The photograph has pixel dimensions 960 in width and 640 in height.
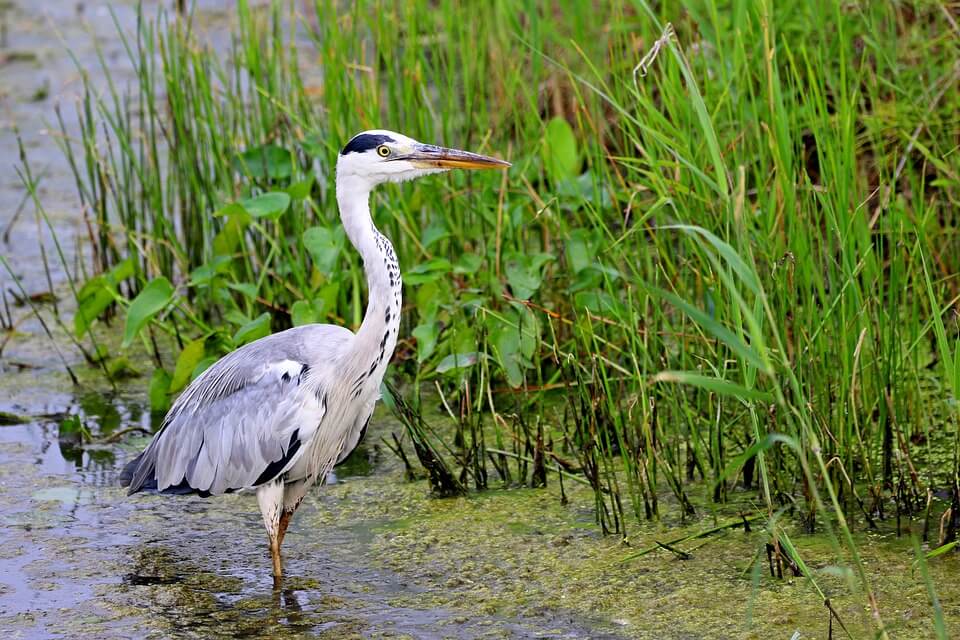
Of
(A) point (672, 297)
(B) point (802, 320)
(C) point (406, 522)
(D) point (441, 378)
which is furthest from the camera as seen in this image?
(D) point (441, 378)

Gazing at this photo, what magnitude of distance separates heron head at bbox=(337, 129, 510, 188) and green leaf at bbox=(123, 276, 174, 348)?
1.05m

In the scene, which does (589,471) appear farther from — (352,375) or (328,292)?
(328,292)

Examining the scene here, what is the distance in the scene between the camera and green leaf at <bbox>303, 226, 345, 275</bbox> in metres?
4.22

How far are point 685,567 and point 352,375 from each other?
103 cm

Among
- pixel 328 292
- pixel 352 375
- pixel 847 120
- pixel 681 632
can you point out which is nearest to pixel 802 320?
pixel 847 120

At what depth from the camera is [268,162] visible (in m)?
4.74

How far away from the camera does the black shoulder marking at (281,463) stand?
353 centimetres

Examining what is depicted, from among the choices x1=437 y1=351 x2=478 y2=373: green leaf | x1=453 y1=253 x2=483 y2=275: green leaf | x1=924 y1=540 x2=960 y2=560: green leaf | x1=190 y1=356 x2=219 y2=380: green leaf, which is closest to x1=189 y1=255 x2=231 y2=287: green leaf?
x1=190 y1=356 x2=219 y2=380: green leaf

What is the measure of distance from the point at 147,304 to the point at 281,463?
1033mm

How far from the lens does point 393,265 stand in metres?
3.45

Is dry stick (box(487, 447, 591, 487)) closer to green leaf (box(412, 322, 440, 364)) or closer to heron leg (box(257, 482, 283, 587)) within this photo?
green leaf (box(412, 322, 440, 364))

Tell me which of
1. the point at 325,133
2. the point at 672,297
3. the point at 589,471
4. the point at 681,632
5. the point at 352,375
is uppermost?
the point at 325,133

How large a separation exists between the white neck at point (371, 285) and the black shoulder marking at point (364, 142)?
0.08 meters

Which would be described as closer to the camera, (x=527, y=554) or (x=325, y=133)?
(x=527, y=554)
